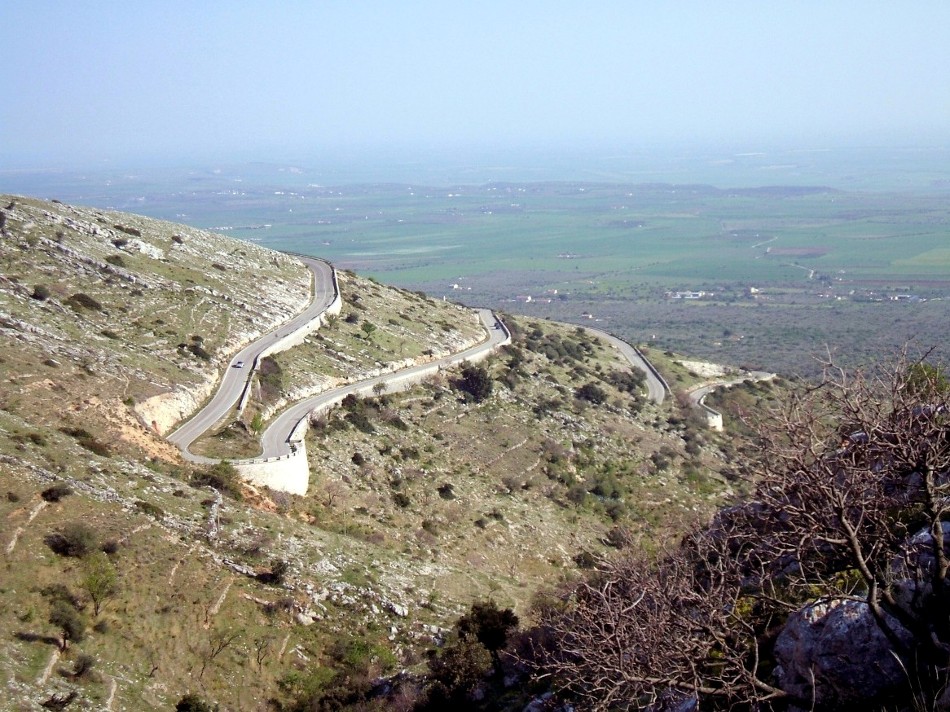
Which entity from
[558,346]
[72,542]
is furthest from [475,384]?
[72,542]

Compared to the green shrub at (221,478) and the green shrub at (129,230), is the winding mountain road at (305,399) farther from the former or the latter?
the green shrub at (129,230)

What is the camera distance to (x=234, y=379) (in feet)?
123

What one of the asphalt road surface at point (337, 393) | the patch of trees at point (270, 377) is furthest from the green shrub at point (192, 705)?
the patch of trees at point (270, 377)

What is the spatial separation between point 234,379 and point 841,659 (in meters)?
32.1

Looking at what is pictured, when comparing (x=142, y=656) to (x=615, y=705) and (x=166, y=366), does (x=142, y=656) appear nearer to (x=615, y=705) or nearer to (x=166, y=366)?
(x=615, y=705)

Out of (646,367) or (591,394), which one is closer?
(591,394)

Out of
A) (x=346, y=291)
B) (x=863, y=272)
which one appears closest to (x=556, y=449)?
(x=346, y=291)

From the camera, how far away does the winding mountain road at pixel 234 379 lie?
1229 inches

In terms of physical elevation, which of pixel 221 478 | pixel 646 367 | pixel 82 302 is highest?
pixel 82 302

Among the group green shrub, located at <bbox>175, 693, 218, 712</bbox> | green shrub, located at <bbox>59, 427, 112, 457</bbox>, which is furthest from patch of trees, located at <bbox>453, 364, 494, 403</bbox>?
green shrub, located at <bbox>175, 693, 218, 712</bbox>

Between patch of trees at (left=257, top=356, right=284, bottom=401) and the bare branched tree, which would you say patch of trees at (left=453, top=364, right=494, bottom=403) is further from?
the bare branched tree

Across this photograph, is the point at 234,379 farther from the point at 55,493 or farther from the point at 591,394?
the point at 591,394

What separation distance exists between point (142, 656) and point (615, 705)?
35.5 ft

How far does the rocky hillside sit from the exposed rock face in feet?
8.76
